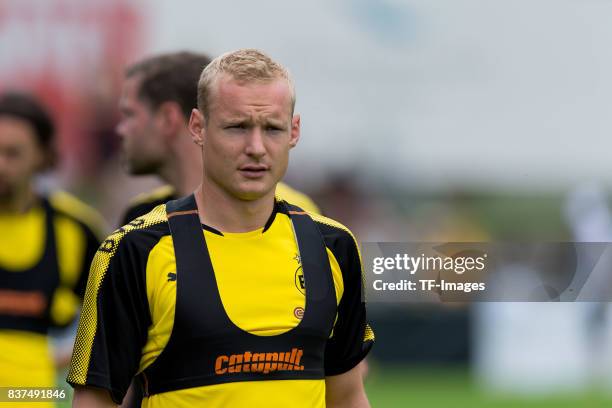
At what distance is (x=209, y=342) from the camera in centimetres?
301

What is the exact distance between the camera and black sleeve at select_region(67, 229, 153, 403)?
3.00m

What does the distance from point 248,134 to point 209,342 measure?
1.72 feet

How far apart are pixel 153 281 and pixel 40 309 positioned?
238 cm

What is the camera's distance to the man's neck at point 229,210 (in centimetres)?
310

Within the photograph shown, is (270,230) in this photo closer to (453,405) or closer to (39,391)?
(39,391)

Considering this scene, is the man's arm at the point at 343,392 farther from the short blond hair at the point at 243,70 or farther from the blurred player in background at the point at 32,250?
the blurred player in background at the point at 32,250

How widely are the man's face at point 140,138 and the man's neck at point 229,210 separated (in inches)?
58.8

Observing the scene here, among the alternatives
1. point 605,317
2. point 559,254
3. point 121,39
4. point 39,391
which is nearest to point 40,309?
point 39,391

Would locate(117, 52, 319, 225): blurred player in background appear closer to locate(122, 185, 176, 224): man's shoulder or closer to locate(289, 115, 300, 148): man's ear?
locate(122, 185, 176, 224): man's shoulder

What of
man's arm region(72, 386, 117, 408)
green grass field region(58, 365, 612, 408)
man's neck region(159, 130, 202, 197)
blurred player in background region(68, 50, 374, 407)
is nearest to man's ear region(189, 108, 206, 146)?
blurred player in background region(68, 50, 374, 407)

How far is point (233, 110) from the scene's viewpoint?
2996 millimetres

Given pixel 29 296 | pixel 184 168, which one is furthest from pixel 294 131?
pixel 29 296

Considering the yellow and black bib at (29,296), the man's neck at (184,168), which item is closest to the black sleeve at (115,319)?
the man's neck at (184,168)

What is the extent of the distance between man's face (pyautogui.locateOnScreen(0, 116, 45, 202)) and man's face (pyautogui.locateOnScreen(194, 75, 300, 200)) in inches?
105
